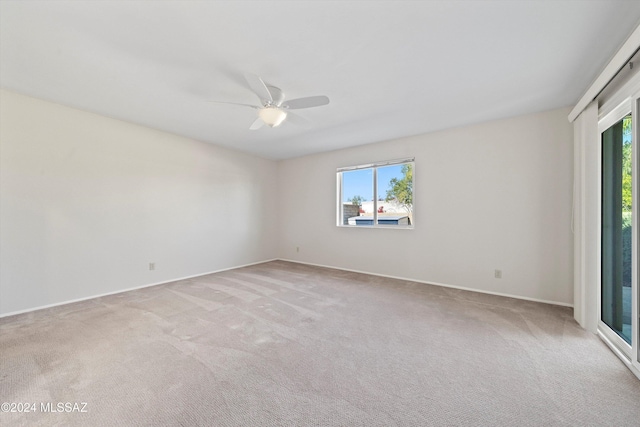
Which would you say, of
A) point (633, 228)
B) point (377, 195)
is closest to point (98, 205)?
point (377, 195)

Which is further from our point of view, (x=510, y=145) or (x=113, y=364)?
(x=510, y=145)

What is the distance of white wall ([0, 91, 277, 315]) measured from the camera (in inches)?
105

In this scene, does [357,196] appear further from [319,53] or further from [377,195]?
[319,53]

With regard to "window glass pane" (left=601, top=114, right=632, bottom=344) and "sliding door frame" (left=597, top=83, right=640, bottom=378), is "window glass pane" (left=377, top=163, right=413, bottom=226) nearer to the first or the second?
"window glass pane" (left=601, top=114, right=632, bottom=344)

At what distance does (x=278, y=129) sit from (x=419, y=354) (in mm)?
3354

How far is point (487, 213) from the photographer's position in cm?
338

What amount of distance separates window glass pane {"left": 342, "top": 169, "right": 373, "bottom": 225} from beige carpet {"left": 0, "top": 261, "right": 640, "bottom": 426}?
6.71ft

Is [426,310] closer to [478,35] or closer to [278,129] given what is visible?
[478,35]

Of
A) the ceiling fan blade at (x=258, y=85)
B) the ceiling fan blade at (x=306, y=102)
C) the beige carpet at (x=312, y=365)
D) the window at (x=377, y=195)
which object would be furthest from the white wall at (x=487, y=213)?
the ceiling fan blade at (x=258, y=85)

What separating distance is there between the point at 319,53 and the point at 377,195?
2.94 m

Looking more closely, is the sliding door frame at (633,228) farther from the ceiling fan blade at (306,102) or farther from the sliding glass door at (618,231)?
the ceiling fan blade at (306,102)

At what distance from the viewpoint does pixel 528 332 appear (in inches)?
89.0

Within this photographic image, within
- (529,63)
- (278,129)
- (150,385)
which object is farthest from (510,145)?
(150,385)

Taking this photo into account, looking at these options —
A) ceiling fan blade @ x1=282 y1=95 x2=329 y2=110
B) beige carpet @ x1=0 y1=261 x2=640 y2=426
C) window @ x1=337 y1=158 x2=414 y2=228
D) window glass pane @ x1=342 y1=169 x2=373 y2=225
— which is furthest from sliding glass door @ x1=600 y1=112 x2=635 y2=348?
window glass pane @ x1=342 y1=169 x2=373 y2=225
